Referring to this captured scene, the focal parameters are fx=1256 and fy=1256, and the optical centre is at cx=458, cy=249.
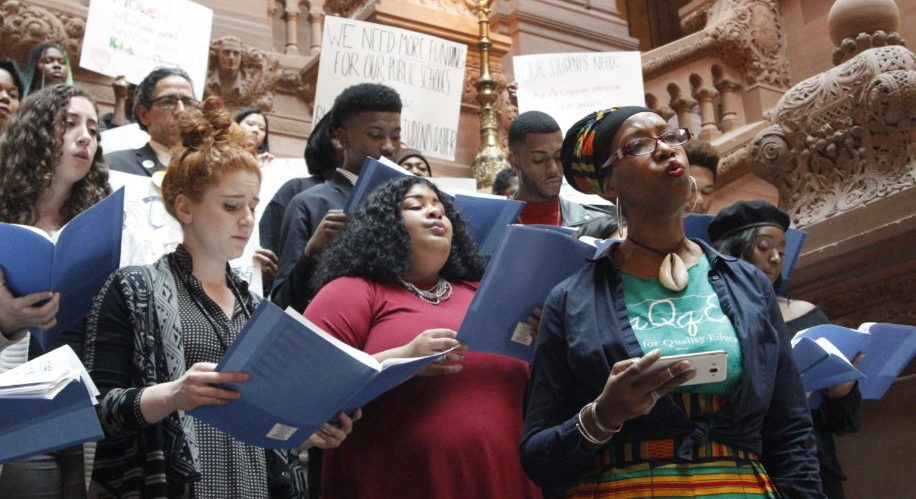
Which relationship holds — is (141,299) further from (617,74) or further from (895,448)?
(617,74)

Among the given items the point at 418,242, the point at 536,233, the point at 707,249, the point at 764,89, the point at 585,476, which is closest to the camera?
the point at 585,476

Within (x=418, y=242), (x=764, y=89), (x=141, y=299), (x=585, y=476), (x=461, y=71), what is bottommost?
(x=585, y=476)

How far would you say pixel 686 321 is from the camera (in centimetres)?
265

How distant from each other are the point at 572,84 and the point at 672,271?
14.6 feet

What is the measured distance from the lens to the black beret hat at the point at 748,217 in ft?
14.3

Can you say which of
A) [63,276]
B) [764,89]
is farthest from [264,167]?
[764,89]

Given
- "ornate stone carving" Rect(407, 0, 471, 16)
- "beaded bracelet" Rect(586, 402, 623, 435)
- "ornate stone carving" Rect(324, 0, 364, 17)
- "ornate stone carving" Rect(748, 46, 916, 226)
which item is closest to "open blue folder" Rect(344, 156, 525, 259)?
"beaded bracelet" Rect(586, 402, 623, 435)

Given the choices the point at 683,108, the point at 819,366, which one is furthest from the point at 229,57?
the point at 819,366

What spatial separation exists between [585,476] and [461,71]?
15.0 feet

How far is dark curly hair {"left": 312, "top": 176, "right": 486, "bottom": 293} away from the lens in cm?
355

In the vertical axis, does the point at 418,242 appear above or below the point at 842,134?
below

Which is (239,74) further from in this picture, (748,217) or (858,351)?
(858,351)

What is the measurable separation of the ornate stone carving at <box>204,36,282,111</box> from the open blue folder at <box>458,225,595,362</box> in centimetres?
577

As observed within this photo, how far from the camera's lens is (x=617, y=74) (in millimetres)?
7227
